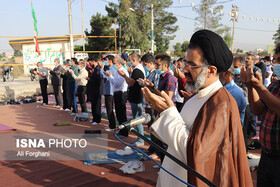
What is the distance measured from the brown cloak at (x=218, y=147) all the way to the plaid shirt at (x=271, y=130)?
0.78 m

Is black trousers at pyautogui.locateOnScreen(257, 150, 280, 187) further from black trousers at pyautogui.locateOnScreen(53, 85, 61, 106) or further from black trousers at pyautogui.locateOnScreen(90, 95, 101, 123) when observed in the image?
black trousers at pyautogui.locateOnScreen(53, 85, 61, 106)

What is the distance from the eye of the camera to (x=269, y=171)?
2033 millimetres

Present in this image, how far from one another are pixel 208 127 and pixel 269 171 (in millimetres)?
1084

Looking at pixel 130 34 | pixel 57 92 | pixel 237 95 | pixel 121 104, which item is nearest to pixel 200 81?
pixel 237 95

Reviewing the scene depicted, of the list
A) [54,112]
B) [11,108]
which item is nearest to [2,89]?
[11,108]

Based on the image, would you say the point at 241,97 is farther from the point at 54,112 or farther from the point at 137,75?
the point at 54,112

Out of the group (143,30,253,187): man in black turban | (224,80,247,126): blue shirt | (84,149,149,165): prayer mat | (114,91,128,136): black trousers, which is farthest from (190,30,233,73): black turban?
(114,91,128,136): black trousers

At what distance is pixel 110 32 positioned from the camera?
132 feet

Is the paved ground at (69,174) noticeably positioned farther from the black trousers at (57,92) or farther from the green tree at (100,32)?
the green tree at (100,32)

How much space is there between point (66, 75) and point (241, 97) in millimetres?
7521

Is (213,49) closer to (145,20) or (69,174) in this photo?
(69,174)

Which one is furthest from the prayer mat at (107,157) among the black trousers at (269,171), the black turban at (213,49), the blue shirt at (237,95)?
the black turban at (213,49)

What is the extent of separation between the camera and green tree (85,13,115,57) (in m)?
37.8

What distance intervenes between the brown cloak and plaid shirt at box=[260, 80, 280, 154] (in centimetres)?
78
